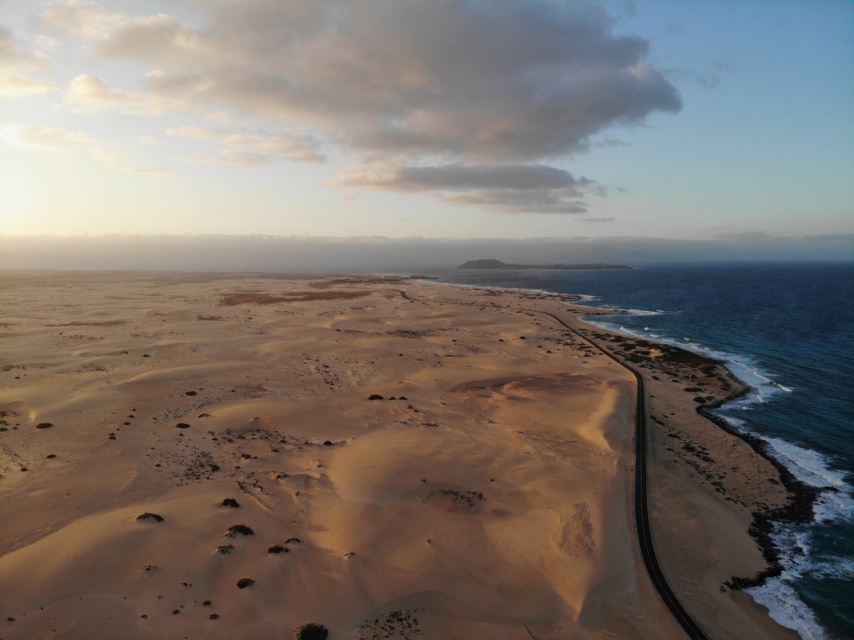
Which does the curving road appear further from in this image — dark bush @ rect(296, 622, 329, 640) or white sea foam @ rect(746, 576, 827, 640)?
dark bush @ rect(296, 622, 329, 640)

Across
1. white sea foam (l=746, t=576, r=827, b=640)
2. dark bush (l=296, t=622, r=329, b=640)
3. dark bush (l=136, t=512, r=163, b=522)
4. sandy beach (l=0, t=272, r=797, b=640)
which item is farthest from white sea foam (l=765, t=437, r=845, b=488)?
dark bush (l=136, t=512, r=163, b=522)

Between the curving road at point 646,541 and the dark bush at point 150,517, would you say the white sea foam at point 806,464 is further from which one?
the dark bush at point 150,517

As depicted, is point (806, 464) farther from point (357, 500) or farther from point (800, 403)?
point (357, 500)

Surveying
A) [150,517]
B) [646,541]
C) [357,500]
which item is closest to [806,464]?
[646,541]

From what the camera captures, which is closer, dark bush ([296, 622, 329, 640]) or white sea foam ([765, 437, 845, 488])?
dark bush ([296, 622, 329, 640])

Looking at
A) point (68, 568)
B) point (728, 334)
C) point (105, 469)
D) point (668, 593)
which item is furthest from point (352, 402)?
point (728, 334)

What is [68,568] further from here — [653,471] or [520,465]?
[653,471]
